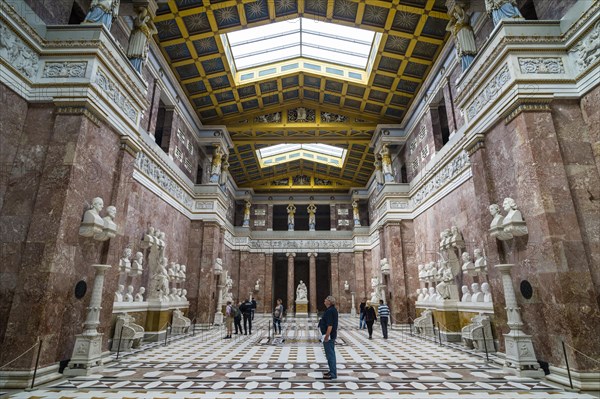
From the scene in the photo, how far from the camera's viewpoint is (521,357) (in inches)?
226

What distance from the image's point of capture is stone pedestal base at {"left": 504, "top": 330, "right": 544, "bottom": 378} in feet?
18.4

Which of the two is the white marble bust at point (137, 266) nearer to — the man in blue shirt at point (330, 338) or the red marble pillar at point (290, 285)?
the man in blue shirt at point (330, 338)

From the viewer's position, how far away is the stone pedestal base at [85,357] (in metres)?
5.83

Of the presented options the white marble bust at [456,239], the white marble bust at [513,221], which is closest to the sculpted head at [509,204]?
the white marble bust at [513,221]

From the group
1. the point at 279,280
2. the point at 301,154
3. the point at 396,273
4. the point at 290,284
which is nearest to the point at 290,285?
the point at 290,284

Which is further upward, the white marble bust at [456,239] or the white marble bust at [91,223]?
the white marble bust at [456,239]

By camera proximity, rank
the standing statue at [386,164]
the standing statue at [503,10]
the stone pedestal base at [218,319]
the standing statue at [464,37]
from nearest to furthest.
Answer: the standing statue at [503,10] → the standing statue at [464,37] → the stone pedestal base at [218,319] → the standing statue at [386,164]

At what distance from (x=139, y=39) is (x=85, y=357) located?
25.9 ft

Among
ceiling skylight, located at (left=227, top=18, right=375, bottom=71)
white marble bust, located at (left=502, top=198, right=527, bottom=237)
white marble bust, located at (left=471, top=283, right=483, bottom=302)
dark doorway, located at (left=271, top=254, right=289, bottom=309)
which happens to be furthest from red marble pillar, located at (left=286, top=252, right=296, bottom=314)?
white marble bust, located at (left=502, top=198, right=527, bottom=237)

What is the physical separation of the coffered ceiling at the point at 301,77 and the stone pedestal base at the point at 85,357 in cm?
1019

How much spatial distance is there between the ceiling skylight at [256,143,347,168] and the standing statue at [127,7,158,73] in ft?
46.7

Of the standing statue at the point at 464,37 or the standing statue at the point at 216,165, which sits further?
the standing statue at the point at 216,165

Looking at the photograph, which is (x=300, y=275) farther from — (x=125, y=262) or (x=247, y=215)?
(x=125, y=262)

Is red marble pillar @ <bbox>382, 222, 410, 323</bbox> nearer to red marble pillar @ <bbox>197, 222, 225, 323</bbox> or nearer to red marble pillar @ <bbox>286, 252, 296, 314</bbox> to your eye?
red marble pillar @ <bbox>197, 222, 225, 323</bbox>
